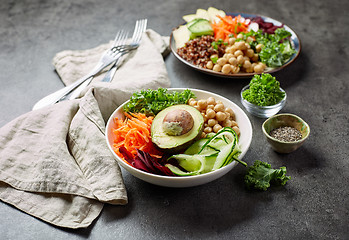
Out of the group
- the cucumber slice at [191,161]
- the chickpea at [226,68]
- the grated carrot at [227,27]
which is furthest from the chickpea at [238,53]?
the cucumber slice at [191,161]

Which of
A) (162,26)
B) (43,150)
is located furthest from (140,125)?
(162,26)

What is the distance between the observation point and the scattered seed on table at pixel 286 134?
210cm

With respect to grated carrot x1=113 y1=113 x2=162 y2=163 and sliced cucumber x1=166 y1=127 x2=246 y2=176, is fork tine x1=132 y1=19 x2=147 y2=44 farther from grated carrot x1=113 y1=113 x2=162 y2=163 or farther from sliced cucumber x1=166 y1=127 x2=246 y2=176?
sliced cucumber x1=166 y1=127 x2=246 y2=176

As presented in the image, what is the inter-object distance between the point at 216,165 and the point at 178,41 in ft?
5.30

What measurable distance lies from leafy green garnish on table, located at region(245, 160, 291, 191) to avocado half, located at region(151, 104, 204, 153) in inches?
13.9

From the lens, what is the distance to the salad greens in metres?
2.71

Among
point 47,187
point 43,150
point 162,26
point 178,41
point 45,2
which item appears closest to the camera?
point 47,187

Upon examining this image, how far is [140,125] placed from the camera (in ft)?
6.50

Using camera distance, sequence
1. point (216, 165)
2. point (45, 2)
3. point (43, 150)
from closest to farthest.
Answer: point (216, 165), point (43, 150), point (45, 2)

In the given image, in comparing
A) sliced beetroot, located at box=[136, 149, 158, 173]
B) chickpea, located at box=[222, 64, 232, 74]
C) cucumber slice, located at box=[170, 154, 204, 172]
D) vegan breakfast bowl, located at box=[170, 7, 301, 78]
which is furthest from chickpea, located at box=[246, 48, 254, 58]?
sliced beetroot, located at box=[136, 149, 158, 173]

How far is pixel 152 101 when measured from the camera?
221 cm

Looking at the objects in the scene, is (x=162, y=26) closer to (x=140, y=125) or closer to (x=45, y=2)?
(x=45, y=2)

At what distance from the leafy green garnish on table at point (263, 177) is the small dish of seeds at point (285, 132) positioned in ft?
0.57

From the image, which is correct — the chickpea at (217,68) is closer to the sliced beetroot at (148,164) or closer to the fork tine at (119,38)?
the fork tine at (119,38)
